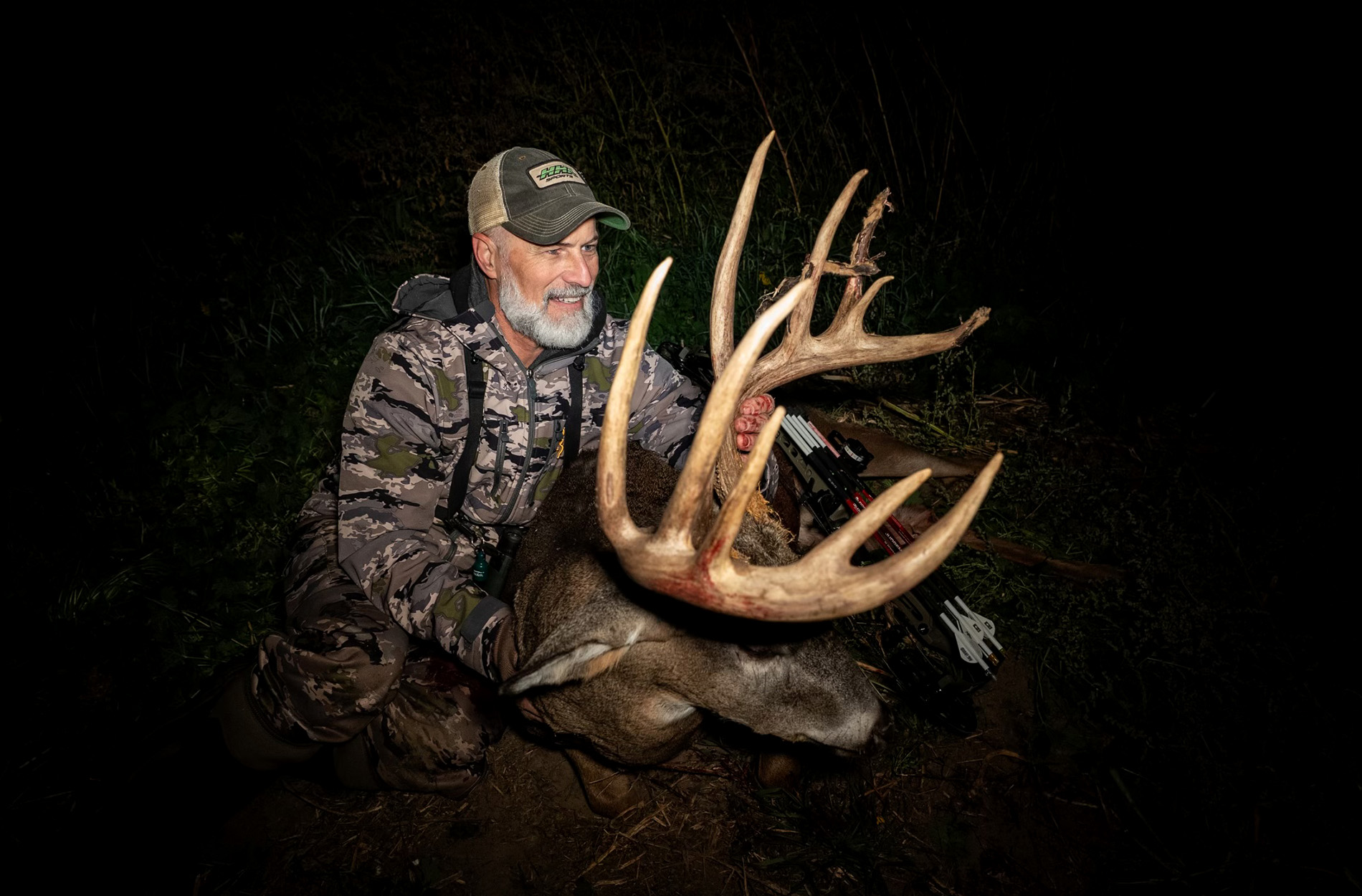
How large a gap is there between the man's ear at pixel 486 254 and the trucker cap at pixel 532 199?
0.04 meters

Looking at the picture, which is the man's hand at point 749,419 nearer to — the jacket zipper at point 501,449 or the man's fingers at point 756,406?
the man's fingers at point 756,406

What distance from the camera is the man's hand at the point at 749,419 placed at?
267 centimetres

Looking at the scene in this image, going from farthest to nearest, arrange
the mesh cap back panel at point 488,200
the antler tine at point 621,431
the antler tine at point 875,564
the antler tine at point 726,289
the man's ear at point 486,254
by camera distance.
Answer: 1. the man's ear at point 486,254
2. the mesh cap back panel at point 488,200
3. the antler tine at point 726,289
4. the antler tine at point 621,431
5. the antler tine at point 875,564

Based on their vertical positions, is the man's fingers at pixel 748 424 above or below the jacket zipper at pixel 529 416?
below

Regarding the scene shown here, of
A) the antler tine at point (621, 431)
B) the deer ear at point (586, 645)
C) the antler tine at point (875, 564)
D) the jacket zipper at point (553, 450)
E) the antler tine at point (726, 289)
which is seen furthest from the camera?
the jacket zipper at point (553, 450)

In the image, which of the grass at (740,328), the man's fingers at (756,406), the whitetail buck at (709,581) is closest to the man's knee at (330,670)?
the whitetail buck at (709,581)

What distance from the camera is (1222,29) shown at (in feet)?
20.2

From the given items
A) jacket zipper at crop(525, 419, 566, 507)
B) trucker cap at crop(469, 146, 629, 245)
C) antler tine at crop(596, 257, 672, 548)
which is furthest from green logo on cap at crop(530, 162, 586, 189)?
antler tine at crop(596, 257, 672, 548)

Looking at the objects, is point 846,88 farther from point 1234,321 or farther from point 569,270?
point 569,270

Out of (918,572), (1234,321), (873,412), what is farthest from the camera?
(1234,321)

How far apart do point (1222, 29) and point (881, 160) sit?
12.6ft

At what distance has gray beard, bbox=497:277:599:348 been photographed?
2832 millimetres

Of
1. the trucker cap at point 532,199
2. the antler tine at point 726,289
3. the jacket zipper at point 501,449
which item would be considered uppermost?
the trucker cap at point 532,199

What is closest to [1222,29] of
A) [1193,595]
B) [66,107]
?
[1193,595]
